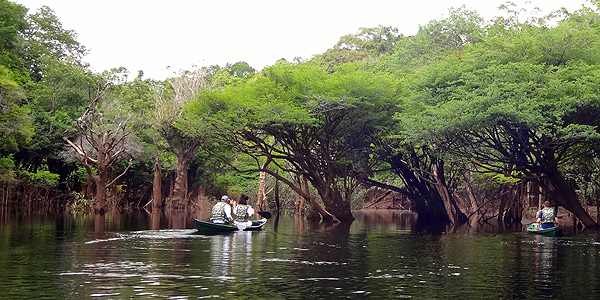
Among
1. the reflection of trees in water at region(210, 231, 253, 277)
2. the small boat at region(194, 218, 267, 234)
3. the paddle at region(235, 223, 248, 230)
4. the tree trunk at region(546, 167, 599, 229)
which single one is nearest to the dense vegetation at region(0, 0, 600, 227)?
the tree trunk at region(546, 167, 599, 229)

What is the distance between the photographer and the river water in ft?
37.8

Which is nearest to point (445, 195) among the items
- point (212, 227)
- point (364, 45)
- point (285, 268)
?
point (212, 227)

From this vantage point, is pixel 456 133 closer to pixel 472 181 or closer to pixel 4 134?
pixel 472 181

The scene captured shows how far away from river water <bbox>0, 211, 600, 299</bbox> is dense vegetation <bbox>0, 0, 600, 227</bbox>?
27.0ft

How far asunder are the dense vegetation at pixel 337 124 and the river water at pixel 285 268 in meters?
8.24

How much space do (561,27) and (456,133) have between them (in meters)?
6.69

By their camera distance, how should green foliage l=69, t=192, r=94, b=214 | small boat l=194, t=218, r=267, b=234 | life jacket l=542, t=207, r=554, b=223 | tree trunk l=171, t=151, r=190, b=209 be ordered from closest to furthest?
small boat l=194, t=218, r=267, b=234 → life jacket l=542, t=207, r=554, b=223 → green foliage l=69, t=192, r=94, b=214 → tree trunk l=171, t=151, r=190, b=209

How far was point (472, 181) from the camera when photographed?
2003 inches

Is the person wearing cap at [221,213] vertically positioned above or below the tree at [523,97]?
below

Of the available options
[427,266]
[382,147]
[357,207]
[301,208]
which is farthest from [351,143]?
[357,207]

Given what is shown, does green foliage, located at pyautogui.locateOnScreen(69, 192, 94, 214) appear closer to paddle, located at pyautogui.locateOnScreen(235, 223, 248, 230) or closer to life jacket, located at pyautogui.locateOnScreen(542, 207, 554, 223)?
paddle, located at pyautogui.locateOnScreen(235, 223, 248, 230)

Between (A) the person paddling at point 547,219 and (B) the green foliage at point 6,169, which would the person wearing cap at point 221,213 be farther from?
(B) the green foliage at point 6,169

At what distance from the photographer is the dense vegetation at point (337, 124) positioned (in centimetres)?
3028

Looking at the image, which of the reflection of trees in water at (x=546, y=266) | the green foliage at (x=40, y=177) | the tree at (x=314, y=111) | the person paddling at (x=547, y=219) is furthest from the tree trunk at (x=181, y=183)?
the reflection of trees in water at (x=546, y=266)
